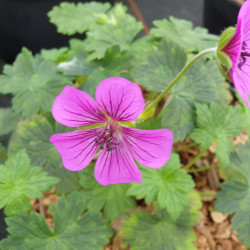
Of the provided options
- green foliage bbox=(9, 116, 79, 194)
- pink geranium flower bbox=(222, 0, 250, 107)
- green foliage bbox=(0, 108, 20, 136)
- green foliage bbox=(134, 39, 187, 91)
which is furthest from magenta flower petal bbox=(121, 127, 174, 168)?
green foliage bbox=(0, 108, 20, 136)

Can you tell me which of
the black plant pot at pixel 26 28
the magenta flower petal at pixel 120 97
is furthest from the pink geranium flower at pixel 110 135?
the black plant pot at pixel 26 28

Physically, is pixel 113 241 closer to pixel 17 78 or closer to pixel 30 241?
pixel 30 241

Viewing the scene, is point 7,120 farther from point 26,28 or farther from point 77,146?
point 26,28

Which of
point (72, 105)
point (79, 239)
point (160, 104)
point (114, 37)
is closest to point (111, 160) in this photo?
point (72, 105)

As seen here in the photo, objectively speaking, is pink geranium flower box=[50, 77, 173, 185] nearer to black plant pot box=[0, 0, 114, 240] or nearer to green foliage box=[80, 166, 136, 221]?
green foliage box=[80, 166, 136, 221]

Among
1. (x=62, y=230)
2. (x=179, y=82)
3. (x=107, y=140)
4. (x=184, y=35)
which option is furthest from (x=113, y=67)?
(x=62, y=230)

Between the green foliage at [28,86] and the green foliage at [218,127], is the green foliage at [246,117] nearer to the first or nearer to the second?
the green foliage at [218,127]

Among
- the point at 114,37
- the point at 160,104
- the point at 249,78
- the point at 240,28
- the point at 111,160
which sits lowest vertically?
the point at 160,104
